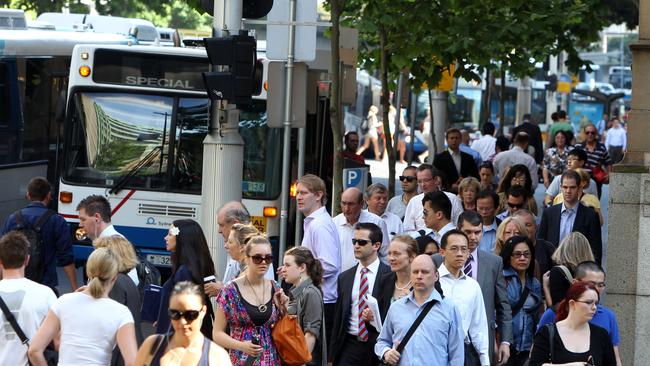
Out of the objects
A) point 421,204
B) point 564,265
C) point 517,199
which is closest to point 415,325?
point 564,265

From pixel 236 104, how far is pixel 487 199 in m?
2.49

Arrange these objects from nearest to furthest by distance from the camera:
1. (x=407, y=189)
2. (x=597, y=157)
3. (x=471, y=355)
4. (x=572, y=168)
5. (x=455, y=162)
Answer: (x=471, y=355), (x=407, y=189), (x=572, y=168), (x=455, y=162), (x=597, y=157)

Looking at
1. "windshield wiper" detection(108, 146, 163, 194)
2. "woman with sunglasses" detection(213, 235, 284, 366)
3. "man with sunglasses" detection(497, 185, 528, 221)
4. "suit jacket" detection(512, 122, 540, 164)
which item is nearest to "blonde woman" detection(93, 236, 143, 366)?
"woman with sunglasses" detection(213, 235, 284, 366)

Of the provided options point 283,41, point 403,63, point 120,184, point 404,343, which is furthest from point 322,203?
point 403,63

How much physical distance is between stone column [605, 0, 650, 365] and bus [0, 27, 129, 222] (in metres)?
10.4

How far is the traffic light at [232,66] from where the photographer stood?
435 inches

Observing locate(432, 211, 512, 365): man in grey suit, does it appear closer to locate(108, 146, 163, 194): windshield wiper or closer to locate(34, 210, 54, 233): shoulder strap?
locate(34, 210, 54, 233): shoulder strap

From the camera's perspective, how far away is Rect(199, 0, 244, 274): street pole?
11477 millimetres

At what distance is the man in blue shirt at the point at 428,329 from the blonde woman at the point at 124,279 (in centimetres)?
154

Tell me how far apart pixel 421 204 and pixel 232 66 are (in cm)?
293

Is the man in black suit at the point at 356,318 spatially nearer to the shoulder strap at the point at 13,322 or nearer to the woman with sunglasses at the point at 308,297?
the woman with sunglasses at the point at 308,297

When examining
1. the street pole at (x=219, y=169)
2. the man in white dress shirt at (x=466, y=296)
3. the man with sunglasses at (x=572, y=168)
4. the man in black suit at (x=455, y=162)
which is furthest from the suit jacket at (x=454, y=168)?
the man in white dress shirt at (x=466, y=296)

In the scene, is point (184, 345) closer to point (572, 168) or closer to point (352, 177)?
point (352, 177)

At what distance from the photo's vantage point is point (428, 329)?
824 centimetres
